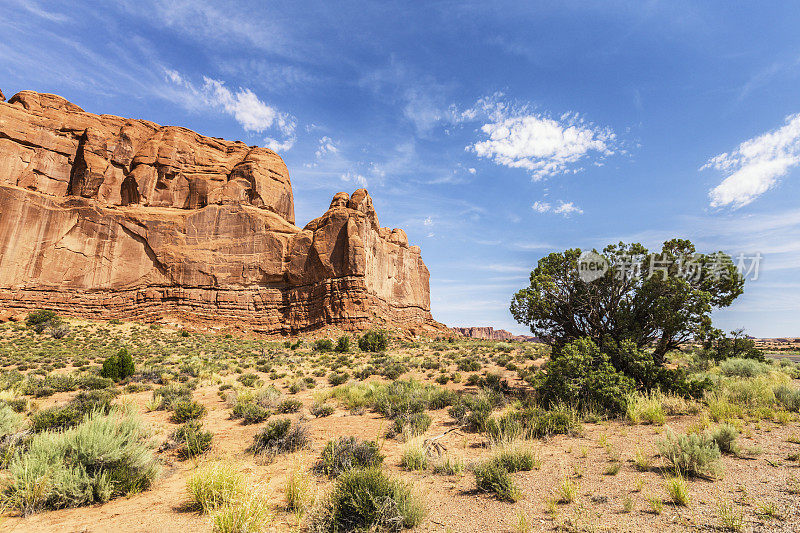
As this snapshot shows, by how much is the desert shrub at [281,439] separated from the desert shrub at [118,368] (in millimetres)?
12590

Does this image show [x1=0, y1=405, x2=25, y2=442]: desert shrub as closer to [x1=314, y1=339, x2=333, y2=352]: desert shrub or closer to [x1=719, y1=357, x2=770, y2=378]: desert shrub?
[x1=314, y1=339, x2=333, y2=352]: desert shrub

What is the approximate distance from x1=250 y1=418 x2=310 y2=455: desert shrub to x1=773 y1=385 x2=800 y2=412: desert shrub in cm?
1341

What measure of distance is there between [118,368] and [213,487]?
15562 mm

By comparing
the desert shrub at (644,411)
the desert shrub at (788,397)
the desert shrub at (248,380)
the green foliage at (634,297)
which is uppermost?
the green foliage at (634,297)

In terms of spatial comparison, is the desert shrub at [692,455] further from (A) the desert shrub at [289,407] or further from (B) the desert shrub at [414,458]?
(A) the desert shrub at [289,407]

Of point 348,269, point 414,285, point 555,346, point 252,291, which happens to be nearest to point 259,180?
point 252,291

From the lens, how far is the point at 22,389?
12789 mm

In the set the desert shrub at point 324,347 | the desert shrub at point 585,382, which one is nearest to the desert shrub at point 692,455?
the desert shrub at point 585,382

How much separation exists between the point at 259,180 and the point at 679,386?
56.4m

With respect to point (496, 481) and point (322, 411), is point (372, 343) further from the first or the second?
point (496, 481)

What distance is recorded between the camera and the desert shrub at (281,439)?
764 centimetres

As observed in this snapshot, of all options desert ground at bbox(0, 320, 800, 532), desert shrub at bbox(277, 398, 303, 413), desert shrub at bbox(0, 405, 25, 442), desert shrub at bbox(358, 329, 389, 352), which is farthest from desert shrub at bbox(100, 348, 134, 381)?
desert shrub at bbox(358, 329, 389, 352)

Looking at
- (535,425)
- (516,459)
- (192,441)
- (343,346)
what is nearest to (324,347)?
(343,346)

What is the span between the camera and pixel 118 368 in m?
15.8
